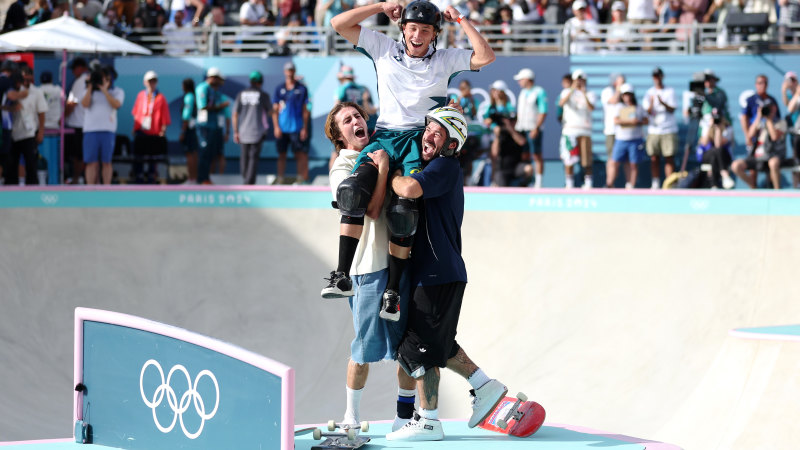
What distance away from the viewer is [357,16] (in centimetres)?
705

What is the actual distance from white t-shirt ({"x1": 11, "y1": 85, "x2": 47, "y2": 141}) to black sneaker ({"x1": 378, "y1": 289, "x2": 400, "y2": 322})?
10807 mm

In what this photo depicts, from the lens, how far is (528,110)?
16734 millimetres

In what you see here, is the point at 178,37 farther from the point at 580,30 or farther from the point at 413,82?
the point at 413,82

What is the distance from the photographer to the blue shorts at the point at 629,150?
16.5 meters

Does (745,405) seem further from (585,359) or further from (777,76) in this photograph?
(777,76)

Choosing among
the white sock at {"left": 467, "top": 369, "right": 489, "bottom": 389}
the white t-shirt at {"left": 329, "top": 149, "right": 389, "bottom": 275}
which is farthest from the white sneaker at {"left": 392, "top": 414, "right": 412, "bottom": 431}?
the white t-shirt at {"left": 329, "top": 149, "right": 389, "bottom": 275}

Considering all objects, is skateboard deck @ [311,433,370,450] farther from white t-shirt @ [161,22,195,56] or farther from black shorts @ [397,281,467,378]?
white t-shirt @ [161,22,195,56]

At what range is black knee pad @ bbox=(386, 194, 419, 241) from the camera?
6625 millimetres

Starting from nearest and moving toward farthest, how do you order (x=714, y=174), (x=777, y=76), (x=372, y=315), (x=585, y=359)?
(x=372, y=315) < (x=585, y=359) < (x=714, y=174) < (x=777, y=76)

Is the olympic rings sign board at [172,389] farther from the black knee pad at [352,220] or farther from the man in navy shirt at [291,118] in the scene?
the man in navy shirt at [291,118]

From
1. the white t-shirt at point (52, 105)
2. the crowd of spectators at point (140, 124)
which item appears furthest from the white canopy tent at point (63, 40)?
the crowd of spectators at point (140, 124)

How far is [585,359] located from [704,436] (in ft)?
10.4

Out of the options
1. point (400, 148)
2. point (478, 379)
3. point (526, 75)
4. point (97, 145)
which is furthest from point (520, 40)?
point (478, 379)

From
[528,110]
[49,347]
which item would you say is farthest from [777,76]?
[49,347]
